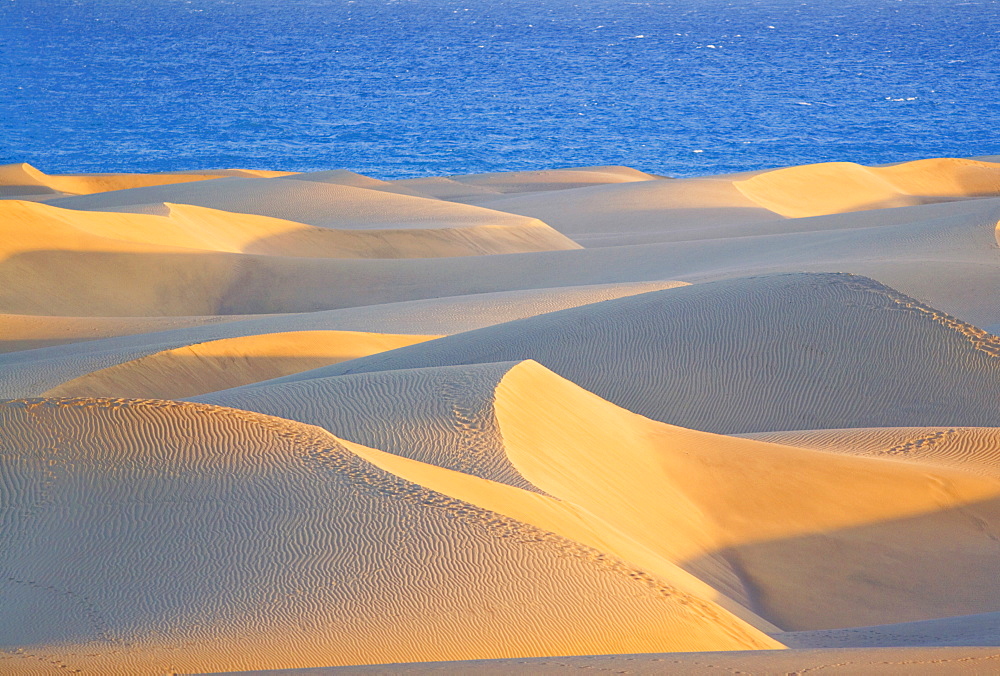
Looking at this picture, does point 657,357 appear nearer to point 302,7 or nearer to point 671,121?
point 671,121

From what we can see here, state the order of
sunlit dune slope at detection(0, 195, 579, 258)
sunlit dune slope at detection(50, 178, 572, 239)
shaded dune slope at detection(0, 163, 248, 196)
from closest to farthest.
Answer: sunlit dune slope at detection(0, 195, 579, 258) → sunlit dune slope at detection(50, 178, 572, 239) → shaded dune slope at detection(0, 163, 248, 196)

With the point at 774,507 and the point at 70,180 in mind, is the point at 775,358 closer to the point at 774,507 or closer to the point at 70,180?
the point at 774,507

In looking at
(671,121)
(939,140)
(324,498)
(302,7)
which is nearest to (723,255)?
(324,498)

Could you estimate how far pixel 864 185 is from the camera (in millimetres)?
21703

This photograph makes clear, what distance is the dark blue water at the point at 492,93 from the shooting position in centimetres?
3341

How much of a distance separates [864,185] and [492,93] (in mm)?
27807

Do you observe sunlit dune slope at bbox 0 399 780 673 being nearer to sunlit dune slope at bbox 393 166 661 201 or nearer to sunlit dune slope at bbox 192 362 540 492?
sunlit dune slope at bbox 192 362 540 492

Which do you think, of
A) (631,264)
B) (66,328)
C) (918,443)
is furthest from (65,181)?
(918,443)

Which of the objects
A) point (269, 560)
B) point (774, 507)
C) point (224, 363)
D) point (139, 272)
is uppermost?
point (269, 560)

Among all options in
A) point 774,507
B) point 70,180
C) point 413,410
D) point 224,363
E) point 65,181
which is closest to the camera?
point 413,410

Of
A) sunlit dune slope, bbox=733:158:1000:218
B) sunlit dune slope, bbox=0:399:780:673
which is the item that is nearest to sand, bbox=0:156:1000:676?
sunlit dune slope, bbox=0:399:780:673

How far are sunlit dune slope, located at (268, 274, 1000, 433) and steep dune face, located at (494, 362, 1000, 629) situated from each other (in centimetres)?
99

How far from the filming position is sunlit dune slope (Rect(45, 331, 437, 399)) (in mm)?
6559

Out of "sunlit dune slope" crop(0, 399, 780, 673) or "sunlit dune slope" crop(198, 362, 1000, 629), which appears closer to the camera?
"sunlit dune slope" crop(0, 399, 780, 673)
